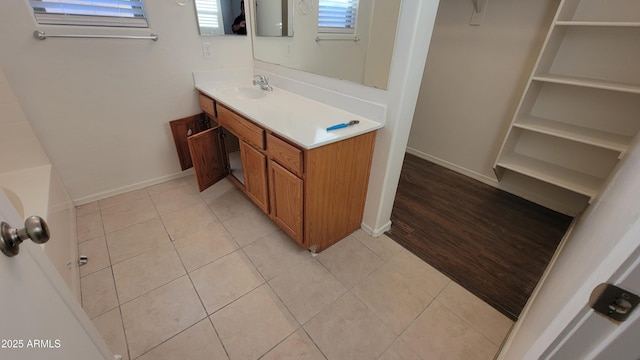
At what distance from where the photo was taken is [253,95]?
2344 mm

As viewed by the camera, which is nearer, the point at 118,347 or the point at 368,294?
the point at 118,347

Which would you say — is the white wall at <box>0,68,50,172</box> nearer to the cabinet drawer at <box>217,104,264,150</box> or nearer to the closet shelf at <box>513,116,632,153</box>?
the cabinet drawer at <box>217,104,264,150</box>

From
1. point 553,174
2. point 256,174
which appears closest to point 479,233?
point 553,174

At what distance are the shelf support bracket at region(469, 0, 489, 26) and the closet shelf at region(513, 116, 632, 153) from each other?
3.18 ft

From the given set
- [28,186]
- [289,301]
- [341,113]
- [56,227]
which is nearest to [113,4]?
[28,186]

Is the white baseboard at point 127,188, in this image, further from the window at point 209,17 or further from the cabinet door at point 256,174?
the window at point 209,17

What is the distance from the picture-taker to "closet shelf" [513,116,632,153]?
176 centimetres

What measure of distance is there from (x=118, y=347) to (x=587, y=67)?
3379 mm

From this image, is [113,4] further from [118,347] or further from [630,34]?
[630,34]

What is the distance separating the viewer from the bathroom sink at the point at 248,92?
2282 mm

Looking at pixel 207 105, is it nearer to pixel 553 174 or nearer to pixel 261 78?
pixel 261 78

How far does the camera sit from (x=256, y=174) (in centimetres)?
184

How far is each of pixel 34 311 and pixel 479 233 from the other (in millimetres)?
2365

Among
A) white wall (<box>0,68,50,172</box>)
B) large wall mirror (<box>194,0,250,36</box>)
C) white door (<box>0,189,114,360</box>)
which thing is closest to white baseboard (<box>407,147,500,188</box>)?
large wall mirror (<box>194,0,250,36</box>)
